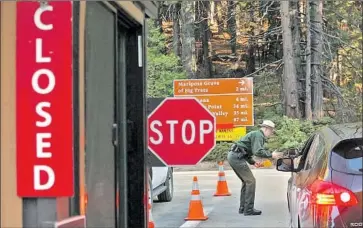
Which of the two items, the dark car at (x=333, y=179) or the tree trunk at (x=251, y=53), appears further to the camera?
the tree trunk at (x=251, y=53)

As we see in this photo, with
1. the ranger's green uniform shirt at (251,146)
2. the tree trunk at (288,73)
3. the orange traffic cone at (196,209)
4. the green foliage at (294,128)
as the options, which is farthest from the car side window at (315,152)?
the orange traffic cone at (196,209)

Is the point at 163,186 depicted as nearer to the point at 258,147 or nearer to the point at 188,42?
the point at 258,147

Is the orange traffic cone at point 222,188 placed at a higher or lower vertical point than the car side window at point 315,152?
lower

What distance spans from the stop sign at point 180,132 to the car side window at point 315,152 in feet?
2.42

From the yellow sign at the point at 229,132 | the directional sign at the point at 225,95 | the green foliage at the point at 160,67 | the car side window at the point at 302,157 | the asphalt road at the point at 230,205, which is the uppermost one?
the green foliage at the point at 160,67

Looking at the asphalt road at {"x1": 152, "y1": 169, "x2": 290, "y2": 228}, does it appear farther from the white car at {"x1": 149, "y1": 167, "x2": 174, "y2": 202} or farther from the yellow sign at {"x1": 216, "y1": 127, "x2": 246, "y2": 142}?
the yellow sign at {"x1": 216, "y1": 127, "x2": 246, "y2": 142}

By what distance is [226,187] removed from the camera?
375 inches

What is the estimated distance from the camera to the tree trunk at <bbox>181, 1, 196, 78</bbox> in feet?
11.8

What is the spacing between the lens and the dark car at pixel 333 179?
2959mm

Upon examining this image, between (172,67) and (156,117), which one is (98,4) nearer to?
(172,67)

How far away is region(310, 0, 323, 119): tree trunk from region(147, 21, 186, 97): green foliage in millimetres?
1491

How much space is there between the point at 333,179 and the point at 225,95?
84 cm

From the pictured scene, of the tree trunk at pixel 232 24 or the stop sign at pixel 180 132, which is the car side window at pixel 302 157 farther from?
the tree trunk at pixel 232 24

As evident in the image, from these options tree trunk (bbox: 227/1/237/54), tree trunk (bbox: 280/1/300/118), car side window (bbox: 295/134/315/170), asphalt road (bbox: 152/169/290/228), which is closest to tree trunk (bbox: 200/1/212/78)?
tree trunk (bbox: 227/1/237/54)
